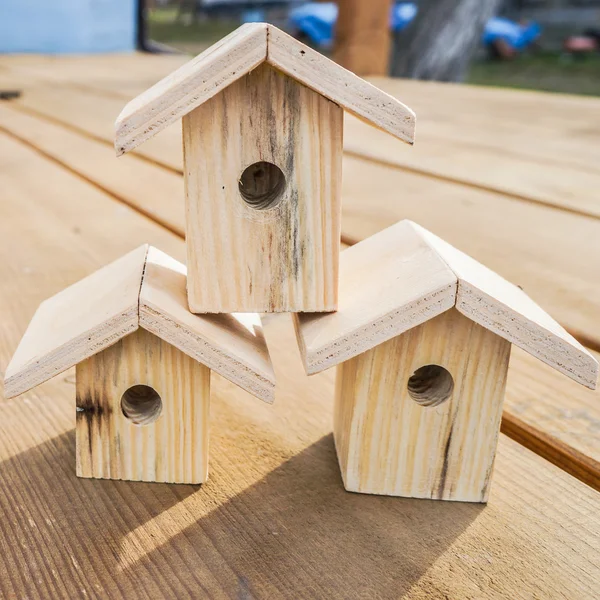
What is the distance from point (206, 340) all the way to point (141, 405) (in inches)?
5.8

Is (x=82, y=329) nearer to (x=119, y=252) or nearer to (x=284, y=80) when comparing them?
(x=284, y=80)

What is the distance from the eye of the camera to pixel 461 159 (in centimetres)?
190

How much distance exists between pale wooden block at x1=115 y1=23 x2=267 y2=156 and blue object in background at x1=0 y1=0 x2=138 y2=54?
12.3 ft

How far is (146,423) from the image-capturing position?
691mm

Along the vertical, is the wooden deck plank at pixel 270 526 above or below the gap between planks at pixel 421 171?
above

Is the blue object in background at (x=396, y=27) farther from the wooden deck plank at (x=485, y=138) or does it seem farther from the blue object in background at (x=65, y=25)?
the wooden deck plank at (x=485, y=138)

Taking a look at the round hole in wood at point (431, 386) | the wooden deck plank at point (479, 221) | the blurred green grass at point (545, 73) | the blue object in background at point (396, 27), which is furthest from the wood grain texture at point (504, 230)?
the blue object in background at point (396, 27)

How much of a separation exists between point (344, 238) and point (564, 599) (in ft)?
2.58

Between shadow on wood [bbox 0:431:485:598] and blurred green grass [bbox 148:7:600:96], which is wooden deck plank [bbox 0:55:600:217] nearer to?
shadow on wood [bbox 0:431:485:598]

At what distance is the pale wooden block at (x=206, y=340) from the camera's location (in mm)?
629

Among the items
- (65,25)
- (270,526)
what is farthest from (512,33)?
(270,526)

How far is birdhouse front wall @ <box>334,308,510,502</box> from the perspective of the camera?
2.18 feet

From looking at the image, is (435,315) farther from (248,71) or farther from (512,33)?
(512,33)

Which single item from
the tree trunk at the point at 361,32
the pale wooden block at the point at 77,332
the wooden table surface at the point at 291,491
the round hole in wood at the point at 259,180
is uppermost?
the round hole in wood at the point at 259,180
